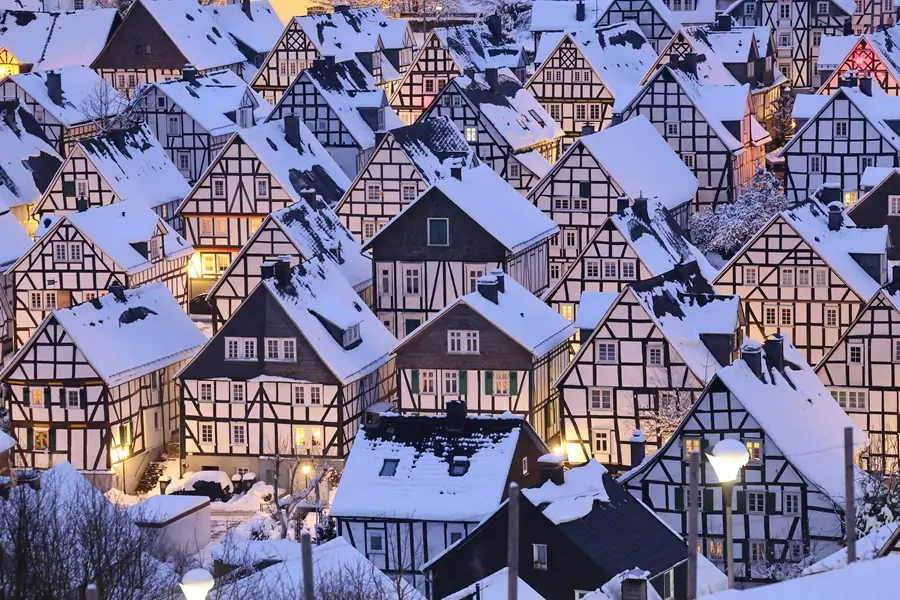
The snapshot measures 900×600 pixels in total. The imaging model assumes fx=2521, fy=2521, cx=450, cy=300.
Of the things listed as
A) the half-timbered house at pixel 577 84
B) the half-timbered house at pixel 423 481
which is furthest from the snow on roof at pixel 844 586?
the half-timbered house at pixel 577 84

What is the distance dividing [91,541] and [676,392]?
26498 millimetres

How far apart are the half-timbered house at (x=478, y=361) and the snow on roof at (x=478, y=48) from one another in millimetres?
49692

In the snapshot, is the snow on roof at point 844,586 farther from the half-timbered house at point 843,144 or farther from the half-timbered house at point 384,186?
the half-timbered house at point 843,144

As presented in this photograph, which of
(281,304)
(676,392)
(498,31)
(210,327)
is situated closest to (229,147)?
(210,327)

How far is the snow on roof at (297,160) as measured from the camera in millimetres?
99312

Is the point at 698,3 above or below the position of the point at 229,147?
above

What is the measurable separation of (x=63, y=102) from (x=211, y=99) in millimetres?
8121

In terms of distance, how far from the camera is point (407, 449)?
213ft

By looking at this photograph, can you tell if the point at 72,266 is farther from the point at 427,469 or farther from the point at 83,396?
the point at 427,469

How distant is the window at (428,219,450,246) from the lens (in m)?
85.6

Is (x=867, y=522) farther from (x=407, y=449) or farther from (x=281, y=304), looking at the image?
(x=281, y=304)

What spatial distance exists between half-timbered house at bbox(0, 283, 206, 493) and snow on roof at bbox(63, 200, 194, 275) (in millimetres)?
9855

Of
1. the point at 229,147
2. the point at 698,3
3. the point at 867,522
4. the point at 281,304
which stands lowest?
the point at 867,522

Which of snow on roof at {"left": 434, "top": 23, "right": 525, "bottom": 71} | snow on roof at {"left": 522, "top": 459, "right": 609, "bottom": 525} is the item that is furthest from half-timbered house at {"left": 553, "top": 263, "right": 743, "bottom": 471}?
snow on roof at {"left": 434, "top": 23, "right": 525, "bottom": 71}
